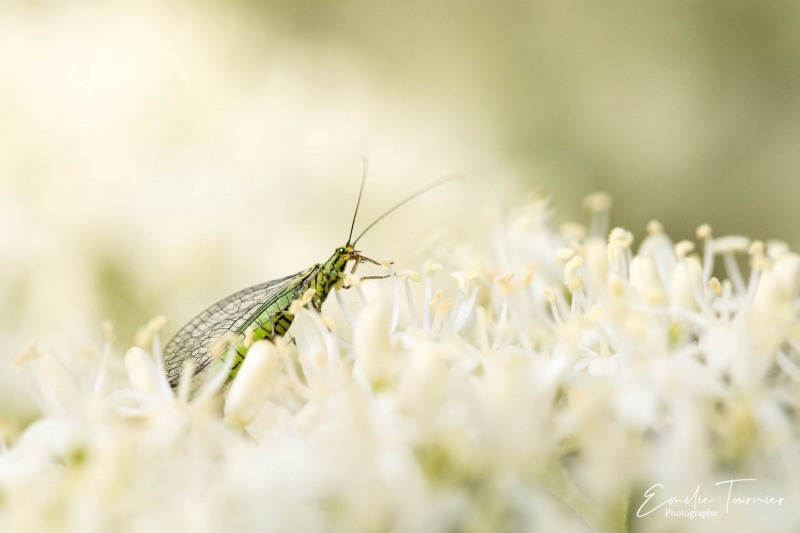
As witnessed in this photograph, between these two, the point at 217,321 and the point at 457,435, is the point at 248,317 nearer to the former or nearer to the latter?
the point at 217,321

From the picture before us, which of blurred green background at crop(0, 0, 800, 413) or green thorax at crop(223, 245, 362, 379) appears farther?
blurred green background at crop(0, 0, 800, 413)

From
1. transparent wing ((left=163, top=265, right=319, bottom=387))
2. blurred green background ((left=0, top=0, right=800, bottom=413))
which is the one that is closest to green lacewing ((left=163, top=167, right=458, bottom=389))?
transparent wing ((left=163, top=265, right=319, bottom=387))

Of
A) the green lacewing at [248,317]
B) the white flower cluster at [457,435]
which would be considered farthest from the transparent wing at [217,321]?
the white flower cluster at [457,435]

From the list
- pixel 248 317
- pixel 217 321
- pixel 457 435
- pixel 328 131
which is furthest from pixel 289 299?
pixel 328 131

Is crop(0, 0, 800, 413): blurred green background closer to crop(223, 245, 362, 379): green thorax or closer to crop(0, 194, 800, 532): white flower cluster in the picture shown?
crop(223, 245, 362, 379): green thorax

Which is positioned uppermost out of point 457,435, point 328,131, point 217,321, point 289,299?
point 328,131

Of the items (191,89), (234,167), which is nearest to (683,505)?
(234,167)

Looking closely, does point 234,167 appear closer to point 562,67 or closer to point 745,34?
point 562,67
